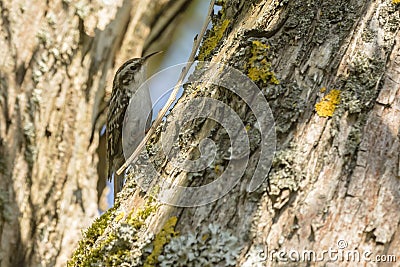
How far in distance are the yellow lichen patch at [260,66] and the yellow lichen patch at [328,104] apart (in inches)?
5.5

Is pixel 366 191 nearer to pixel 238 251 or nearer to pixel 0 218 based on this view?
pixel 238 251

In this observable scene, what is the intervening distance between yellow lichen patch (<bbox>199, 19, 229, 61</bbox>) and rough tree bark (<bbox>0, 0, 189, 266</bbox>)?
4.18 feet

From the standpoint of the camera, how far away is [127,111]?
3.35 meters

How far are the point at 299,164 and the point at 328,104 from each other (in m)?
0.19

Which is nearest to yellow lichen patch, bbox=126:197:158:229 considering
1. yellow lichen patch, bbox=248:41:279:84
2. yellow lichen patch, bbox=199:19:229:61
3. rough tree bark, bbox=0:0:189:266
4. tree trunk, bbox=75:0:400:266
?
tree trunk, bbox=75:0:400:266

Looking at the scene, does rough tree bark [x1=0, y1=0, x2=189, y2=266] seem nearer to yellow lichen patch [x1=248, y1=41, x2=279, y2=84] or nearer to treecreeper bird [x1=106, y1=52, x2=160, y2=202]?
treecreeper bird [x1=106, y1=52, x2=160, y2=202]

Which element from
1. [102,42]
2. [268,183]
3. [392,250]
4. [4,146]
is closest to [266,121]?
[268,183]

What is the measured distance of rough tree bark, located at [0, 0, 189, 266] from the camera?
287cm

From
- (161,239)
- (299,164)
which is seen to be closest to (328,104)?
(299,164)

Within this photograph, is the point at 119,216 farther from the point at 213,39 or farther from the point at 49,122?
the point at 49,122

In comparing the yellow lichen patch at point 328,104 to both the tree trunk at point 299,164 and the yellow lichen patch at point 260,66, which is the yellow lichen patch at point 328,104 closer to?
the tree trunk at point 299,164

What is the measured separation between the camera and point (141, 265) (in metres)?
1.41

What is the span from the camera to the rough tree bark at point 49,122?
287cm

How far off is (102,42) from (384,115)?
2189 mm
